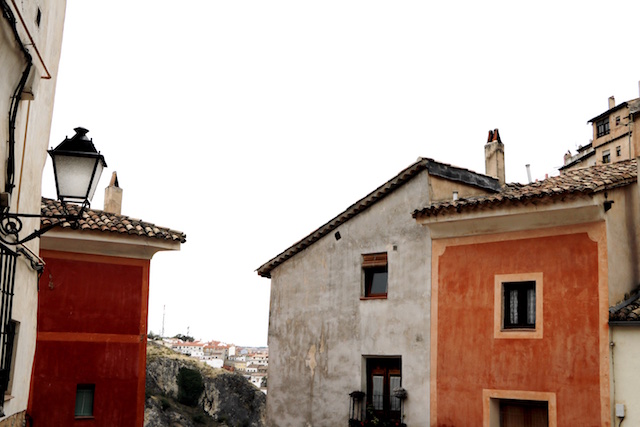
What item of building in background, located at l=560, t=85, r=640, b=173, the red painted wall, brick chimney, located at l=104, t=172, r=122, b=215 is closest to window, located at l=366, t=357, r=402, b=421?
the red painted wall

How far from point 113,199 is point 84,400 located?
15.6 feet

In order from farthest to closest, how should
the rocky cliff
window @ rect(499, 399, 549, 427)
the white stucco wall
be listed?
1. the rocky cliff
2. the white stucco wall
3. window @ rect(499, 399, 549, 427)

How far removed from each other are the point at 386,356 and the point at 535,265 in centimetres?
415

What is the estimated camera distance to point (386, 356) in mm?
16344

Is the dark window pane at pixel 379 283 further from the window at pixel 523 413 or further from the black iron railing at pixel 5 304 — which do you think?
the black iron railing at pixel 5 304

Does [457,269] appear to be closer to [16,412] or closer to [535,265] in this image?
[535,265]

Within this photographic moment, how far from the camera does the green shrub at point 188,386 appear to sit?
80938 millimetres

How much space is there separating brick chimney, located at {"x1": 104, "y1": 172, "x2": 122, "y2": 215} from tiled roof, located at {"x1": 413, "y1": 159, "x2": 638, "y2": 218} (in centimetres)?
656

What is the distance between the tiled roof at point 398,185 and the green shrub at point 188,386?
65669 millimetres

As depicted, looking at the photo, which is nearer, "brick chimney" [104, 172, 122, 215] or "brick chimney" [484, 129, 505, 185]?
"brick chimney" [104, 172, 122, 215]

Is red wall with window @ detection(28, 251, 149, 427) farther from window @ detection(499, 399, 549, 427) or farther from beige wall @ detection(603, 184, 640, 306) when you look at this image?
beige wall @ detection(603, 184, 640, 306)

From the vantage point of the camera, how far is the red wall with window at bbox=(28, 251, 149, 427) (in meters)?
13.2

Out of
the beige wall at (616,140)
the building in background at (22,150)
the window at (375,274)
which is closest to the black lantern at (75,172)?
the building in background at (22,150)

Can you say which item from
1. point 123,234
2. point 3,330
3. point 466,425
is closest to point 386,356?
point 466,425
